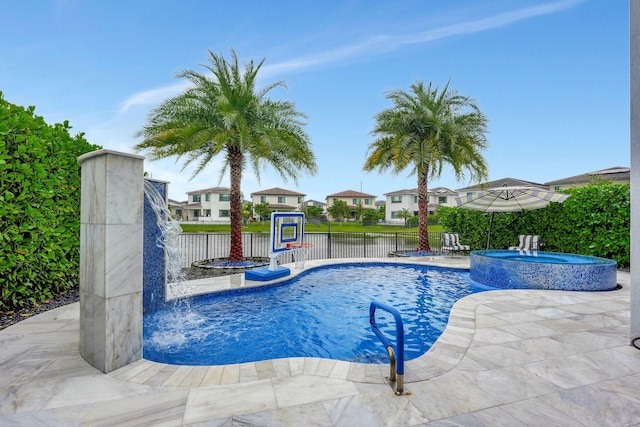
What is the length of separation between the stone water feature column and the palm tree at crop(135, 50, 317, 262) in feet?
21.7

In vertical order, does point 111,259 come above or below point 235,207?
below

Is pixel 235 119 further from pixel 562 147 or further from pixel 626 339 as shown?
pixel 562 147

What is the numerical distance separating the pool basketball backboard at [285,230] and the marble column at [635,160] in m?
6.76

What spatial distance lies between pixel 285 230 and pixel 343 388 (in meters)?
6.09

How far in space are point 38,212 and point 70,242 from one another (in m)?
0.97

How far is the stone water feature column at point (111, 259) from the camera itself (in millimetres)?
3135

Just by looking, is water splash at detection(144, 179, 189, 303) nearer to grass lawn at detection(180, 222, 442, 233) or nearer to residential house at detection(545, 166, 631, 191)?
grass lawn at detection(180, 222, 442, 233)

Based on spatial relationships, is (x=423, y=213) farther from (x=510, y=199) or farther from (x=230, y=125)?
(x=230, y=125)

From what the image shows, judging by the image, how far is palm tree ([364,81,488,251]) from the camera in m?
13.5

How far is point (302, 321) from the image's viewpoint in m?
5.80

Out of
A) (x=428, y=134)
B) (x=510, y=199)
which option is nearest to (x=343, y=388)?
(x=510, y=199)

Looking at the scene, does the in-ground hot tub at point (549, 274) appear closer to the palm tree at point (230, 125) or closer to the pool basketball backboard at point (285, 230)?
the pool basketball backboard at point (285, 230)

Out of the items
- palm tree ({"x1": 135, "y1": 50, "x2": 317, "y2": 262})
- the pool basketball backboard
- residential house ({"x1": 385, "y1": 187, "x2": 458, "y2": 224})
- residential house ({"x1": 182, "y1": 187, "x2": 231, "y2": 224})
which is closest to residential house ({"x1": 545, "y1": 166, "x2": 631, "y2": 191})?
residential house ({"x1": 385, "y1": 187, "x2": 458, "y2": 224})

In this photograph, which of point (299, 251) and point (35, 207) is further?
point (299, 251)
